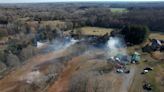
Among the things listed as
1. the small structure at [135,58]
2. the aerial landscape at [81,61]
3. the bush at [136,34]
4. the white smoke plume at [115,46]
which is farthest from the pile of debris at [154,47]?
the small structure at [135,58]

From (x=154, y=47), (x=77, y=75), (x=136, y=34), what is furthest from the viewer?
(x=136, y=34)

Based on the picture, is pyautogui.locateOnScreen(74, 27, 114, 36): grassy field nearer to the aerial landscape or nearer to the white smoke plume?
the aerial landscape

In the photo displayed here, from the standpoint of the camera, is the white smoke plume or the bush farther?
the bush

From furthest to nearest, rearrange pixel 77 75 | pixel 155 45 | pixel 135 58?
pixel 155 45 < pixel 135 58 < pixel 77 75

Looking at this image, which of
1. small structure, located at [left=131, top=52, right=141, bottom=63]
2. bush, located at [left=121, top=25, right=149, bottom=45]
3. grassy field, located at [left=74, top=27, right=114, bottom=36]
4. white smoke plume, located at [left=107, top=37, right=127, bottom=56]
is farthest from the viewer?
grassy field, located at [left=74, top=27, right=114, bottom=36]

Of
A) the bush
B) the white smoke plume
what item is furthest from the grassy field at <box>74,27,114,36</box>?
the bush

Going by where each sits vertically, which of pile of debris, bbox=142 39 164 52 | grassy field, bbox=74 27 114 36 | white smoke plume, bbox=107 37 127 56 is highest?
pile of debris, bbox=142 39 164 52

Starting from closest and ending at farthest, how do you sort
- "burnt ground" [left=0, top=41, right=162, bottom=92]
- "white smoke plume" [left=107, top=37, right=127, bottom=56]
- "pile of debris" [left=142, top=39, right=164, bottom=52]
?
1. "burnt ground" [left=0, top=41, right=162, bottom=92]
2. "white smoke plume" [left=107, top=37, right=127, bottom=56]
3. "pile of debris" [left=142, top=39, right=164, bottom=52]

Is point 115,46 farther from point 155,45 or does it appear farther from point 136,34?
point 155,45

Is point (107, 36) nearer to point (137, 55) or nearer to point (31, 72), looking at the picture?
point (137, 55)

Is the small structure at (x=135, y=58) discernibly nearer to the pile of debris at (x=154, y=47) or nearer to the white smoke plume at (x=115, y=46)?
the white smoke plume at (x=115, y=46)

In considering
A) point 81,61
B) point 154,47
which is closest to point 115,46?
point 154,47
